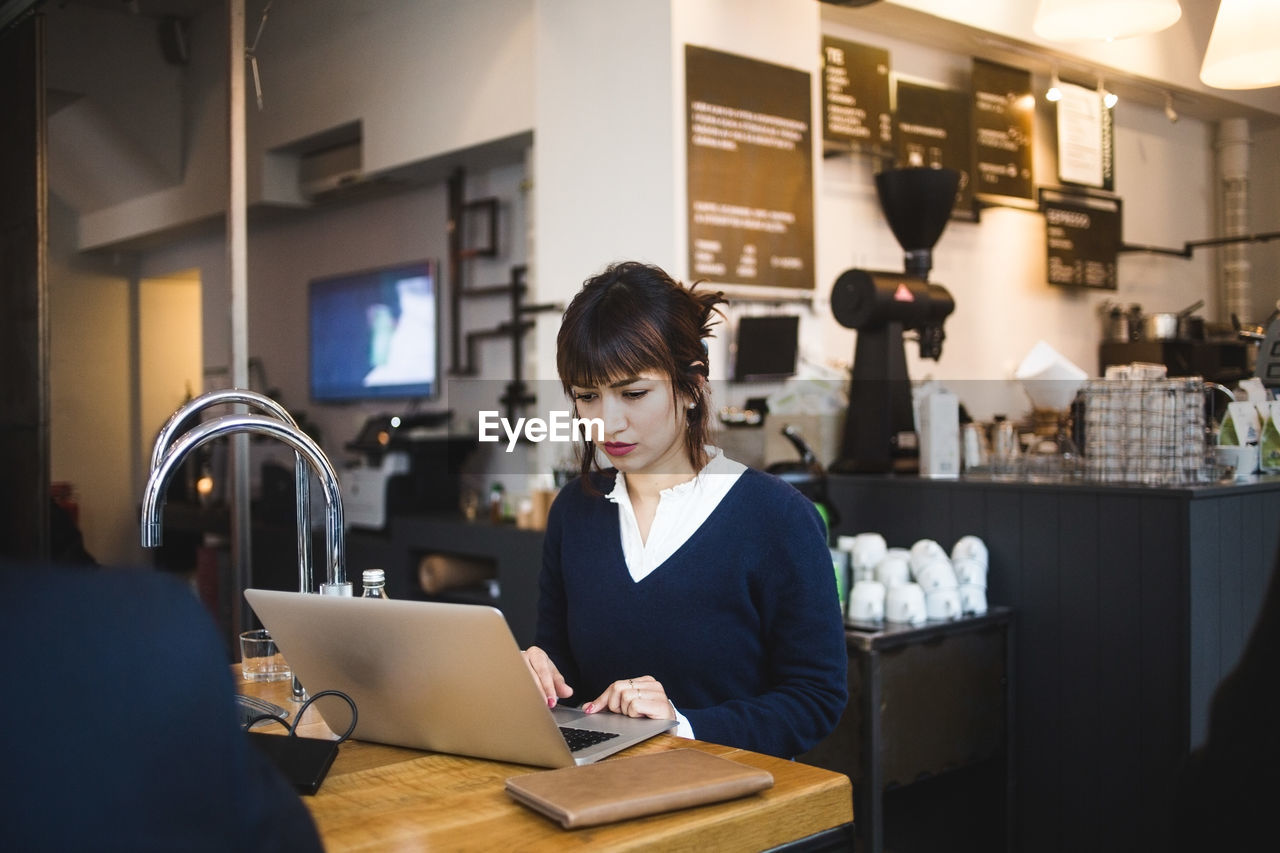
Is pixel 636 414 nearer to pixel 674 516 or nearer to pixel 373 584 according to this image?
pixel 674 516

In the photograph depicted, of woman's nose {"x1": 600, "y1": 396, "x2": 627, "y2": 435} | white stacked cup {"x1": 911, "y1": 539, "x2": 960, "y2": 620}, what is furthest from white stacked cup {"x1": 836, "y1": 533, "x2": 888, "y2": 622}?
woman's nose {"x1": 600, "y1": 396, "x2": 627, "y2": 435}

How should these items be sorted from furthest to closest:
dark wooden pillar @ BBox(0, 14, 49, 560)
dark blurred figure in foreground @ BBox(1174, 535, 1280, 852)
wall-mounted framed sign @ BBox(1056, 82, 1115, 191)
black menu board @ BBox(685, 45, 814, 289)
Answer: wall-mounted framed sign @ BBox(1056, 82, 1115, 191), black menu board @ BBox(685, 45, 814, 289), dark wooden pillar @ BBox(0, 14, 49, 560), dark blurred figure in foreground @ BBox(1174, 535, 1280, 852)

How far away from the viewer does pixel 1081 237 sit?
5.65 metres

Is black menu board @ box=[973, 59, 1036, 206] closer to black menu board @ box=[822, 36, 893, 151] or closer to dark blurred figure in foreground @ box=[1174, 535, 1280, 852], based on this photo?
black menu board @ box=[822, 36, 893, 151]

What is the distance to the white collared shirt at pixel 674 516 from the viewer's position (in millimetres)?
1671

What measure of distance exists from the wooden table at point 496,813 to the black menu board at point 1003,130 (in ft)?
14.5

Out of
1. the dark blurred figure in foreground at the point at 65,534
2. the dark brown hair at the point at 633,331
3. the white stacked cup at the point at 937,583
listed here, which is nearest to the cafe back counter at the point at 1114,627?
the white stacked cup at the point at 937,583

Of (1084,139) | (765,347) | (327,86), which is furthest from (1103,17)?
(327,86)

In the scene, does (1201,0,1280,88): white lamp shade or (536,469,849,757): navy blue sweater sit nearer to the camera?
(536,469,849,757): navy blue sweater

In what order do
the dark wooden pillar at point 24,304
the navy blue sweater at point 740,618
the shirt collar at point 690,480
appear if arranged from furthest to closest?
1. the dark wooden pillar at point 24,304
2. the shirt collar at point 690,480
3. the navy blue sweater at point 740,618

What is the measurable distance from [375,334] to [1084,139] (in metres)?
3.65

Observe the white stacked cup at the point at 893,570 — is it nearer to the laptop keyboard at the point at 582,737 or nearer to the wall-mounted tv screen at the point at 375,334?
the laptop keyboard at the point at 582,737

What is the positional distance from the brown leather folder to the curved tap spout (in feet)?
1.54

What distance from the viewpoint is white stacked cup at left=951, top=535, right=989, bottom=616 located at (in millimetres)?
2818
